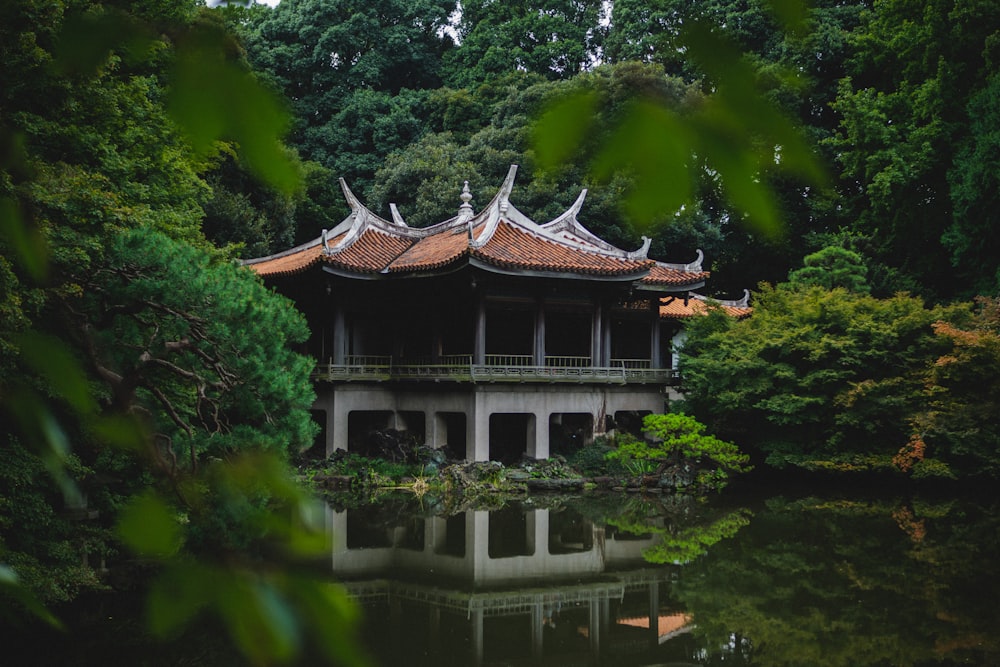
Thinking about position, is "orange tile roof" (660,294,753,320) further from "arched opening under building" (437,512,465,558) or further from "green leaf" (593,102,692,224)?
"green leaf" (593,102,692,224)

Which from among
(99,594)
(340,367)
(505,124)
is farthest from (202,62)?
(505,124)

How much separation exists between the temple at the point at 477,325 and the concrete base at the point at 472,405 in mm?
22

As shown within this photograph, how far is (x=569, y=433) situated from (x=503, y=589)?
715cm

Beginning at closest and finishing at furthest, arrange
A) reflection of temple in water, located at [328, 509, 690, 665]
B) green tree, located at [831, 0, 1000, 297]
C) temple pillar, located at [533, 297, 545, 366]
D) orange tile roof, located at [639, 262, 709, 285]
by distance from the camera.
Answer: reflection of temple in water, located at [328, 509, 690, 665], temple pillar, located at [533, 297, 545, 366], orange tile roof, located at [639, 262, 709, 285], green tree, located at [831, 0, 1000, 297]

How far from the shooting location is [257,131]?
2.85 feet

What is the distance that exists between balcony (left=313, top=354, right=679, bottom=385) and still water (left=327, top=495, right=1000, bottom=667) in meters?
2.60

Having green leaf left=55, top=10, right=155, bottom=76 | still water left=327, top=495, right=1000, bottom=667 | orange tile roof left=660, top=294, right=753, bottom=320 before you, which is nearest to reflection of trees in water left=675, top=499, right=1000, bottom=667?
still water left=327, top=495, right=1000, bottom=667

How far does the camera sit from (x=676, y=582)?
7.29m

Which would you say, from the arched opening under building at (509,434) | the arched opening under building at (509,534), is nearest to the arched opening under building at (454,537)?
the arched opening under building at (509,534)

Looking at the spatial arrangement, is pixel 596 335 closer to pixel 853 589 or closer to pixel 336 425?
pixel 336 425

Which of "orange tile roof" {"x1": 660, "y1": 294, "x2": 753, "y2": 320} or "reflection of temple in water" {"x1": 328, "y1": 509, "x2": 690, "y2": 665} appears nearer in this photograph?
"reflection of temple in water" {"x1": 328, "y1": 509, "x2": 690, "y2": 665}

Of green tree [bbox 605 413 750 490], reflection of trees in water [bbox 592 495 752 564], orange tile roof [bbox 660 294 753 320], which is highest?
orange tile roof [bbox 660 294 753 320]

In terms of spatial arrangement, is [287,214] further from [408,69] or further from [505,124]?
Result: [408,69]

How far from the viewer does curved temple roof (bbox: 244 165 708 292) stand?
13.3 metres
